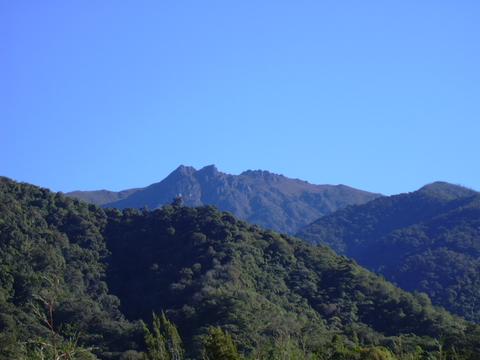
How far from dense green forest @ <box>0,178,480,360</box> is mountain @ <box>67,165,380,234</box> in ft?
350

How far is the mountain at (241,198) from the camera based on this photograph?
17388 cm

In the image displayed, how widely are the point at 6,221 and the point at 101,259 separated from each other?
24.1ft

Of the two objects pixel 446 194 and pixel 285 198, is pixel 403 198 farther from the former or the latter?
pixel 285 198

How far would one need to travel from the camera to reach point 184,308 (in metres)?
43.8

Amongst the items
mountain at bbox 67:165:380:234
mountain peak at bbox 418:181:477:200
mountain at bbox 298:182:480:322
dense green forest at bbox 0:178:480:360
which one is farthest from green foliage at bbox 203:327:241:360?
mountain at bbox 67:165:380:234

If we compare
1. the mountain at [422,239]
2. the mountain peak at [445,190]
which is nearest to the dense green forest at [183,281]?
the mountain at [422,239]

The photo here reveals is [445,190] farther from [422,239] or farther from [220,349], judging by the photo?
[220,349]

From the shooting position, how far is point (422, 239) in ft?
315

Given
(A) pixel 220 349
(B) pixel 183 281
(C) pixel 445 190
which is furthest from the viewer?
(C) pixel 445 190

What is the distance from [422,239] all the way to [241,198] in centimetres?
8896

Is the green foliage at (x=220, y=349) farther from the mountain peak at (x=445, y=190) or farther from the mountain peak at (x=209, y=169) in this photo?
the mountain peak at (x=209, y=169)

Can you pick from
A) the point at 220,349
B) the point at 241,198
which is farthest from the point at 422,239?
the point at 241,198

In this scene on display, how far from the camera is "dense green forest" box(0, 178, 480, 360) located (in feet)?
134

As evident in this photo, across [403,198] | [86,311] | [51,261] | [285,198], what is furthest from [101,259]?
[285,198]
